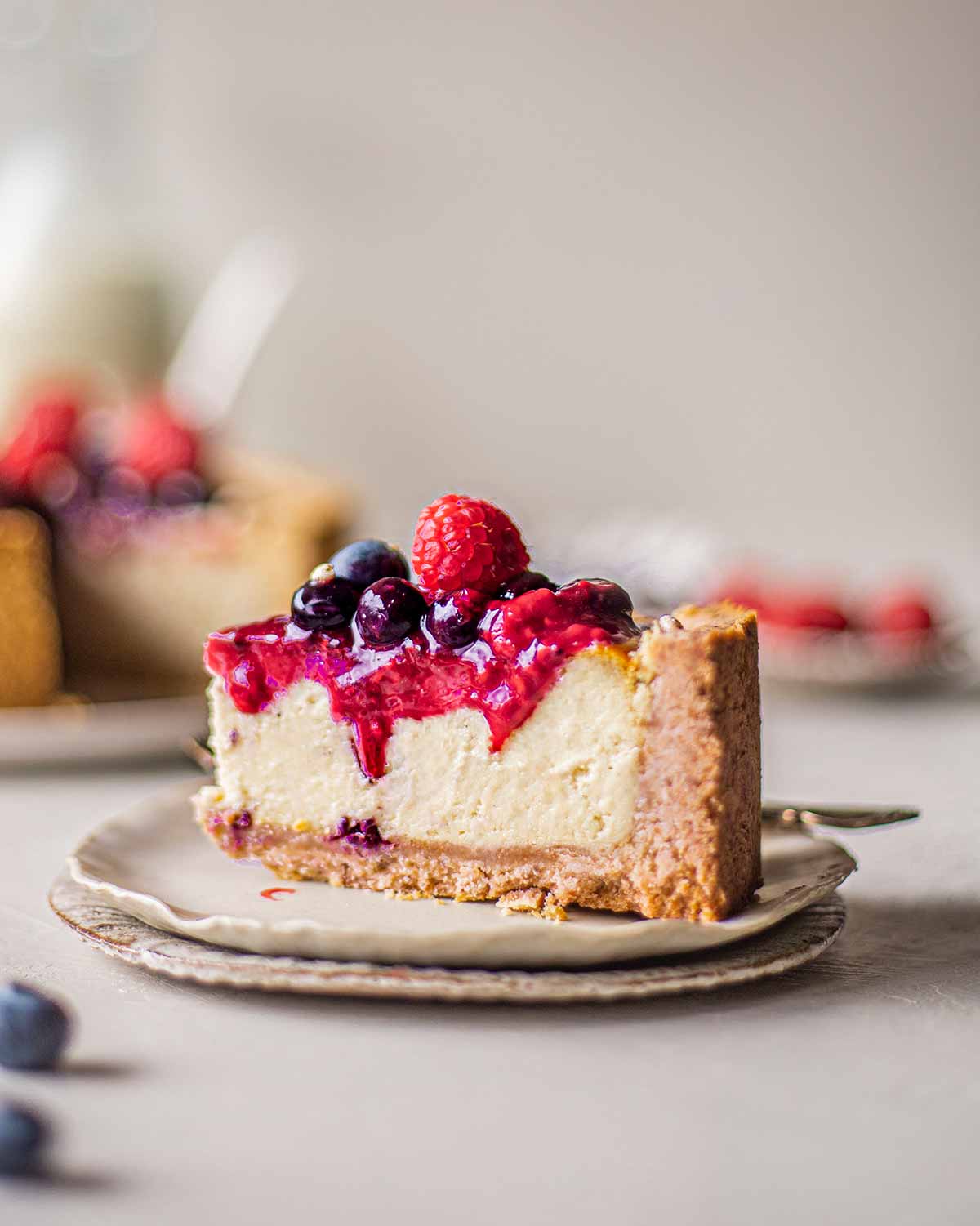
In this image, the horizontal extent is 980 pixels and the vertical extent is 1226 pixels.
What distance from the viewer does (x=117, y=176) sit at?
530cm

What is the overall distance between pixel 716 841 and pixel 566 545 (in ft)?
7.76

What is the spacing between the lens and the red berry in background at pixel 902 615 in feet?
11.4

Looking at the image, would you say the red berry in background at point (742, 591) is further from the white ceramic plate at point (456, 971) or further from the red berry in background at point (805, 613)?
the white ceramic plate at point (456, 971)

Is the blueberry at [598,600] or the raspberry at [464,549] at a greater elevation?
the raspberry at [464,549]

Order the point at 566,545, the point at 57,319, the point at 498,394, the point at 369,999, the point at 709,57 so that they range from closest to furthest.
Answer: the point at 369,999 → the point at 566,545 → the point at 57,319 → the point at 709,57 → the point at 498,394

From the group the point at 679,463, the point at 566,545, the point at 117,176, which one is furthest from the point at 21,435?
the point at 679,463

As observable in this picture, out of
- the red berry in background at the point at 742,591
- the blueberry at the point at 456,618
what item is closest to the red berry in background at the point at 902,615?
the red berry in background at the point at 742,591

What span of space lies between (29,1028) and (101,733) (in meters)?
1.24

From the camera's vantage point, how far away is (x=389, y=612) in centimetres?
192

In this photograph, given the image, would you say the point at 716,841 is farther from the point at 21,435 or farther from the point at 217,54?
the point at 217,54

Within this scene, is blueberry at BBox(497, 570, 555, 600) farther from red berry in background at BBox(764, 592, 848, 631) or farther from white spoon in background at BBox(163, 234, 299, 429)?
white spoon in background at BBox(163, 234, 299, 429)

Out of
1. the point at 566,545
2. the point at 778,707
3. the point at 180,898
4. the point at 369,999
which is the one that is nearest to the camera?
the point at 369,999

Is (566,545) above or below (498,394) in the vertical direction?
below

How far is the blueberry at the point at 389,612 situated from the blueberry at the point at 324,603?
0.04m
